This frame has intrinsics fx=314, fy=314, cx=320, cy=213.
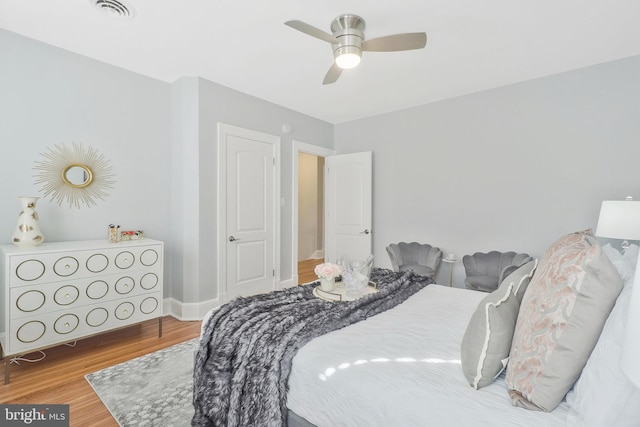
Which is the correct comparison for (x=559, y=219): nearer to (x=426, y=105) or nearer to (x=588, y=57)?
(x=588, y=57)

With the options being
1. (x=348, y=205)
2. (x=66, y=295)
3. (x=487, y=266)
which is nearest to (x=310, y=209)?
(x=348, y=205)

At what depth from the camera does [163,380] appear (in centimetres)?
219

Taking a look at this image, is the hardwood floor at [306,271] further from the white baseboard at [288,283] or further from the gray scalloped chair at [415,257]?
the gray scalloped chair at [415,257]

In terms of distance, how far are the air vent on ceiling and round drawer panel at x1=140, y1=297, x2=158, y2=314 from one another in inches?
91.2

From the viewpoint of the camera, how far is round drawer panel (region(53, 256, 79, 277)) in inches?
93.1

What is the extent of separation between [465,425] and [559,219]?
3.15 meters

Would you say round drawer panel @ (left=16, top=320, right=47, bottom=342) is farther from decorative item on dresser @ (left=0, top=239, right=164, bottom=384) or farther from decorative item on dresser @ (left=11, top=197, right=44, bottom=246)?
decorative item on dresser @ (left=11, top=197, right=44, bottom=246)

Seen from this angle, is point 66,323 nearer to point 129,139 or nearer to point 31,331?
point 31,331

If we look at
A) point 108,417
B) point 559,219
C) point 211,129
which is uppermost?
point 211,129

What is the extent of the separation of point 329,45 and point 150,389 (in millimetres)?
2947

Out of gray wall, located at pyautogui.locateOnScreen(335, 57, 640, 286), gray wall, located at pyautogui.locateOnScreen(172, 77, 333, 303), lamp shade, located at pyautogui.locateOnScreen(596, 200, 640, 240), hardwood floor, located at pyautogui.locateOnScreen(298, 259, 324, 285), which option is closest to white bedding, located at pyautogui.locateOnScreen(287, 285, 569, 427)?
lamp shade, located at pyautogui.locateOnScreen(596, 200, 640, 240)

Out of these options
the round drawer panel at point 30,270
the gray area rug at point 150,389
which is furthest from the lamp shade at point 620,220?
the round drawer panel at point 30,270

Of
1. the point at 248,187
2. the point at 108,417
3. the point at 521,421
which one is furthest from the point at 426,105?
the point at 108,417

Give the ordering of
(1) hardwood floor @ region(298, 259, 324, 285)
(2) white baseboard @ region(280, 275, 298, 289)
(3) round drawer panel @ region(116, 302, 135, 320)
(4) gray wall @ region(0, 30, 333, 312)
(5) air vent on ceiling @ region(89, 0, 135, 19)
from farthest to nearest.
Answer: (1) hardwood floor @ region(298, 259, 324, 285) → (2) white baseboard @ region(280, 275, 298, 289) → (3) round drawer panel @ region(116, 302, 135, 320) → (4) gray wall @ region(0, 30, 333, 312) → (5) air vent on ceiling @ region(89, 0, 135, 19)
